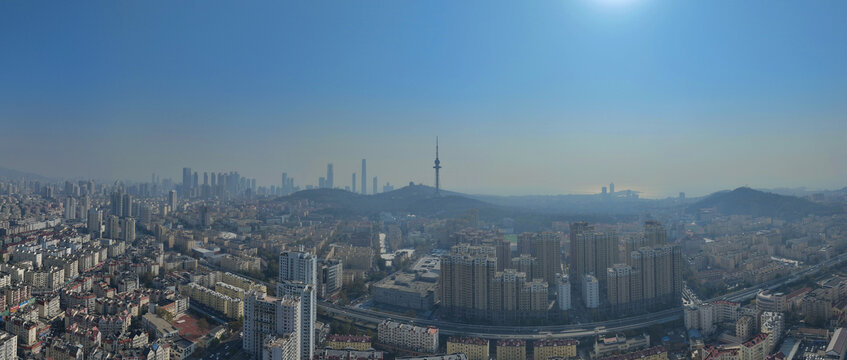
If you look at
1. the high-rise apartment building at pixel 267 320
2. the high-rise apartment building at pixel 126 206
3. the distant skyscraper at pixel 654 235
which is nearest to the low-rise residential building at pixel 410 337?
the high-rise apartment building at pixel 267 320

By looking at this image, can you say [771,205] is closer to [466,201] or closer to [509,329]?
[466,201]

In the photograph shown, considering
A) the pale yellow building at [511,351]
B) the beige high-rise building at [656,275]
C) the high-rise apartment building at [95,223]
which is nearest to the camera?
the pale yellow building at [511,351]

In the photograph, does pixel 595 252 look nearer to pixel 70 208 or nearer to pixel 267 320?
pixel 267 320

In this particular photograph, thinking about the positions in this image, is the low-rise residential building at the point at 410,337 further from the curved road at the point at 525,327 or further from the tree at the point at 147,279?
the tree at the point at 147,279

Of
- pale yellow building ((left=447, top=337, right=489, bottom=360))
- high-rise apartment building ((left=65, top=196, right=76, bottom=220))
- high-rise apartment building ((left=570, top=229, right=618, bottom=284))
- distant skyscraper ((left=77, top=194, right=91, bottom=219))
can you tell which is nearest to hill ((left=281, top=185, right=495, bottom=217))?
distant skyscraper ((left=77, top=194, right=91, bottom=219))

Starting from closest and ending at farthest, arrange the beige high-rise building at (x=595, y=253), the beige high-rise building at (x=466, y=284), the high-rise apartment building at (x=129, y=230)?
the beige high-rise building at (x=466, y=284) < the beige high-rise building at (x=595, y=253) < the high-rise apartment building at (x=129, y=230)

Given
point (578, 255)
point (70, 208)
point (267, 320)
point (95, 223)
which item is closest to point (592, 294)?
point (578, 255)

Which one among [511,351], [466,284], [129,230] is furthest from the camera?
[129,230]

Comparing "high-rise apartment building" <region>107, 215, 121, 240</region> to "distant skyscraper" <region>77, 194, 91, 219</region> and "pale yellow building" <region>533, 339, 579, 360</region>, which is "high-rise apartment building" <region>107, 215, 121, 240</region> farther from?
"pale yellow building" <region>533, 339, 579, 360</region>

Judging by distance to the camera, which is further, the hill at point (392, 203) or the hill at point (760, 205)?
the hill at point (392, 203)
